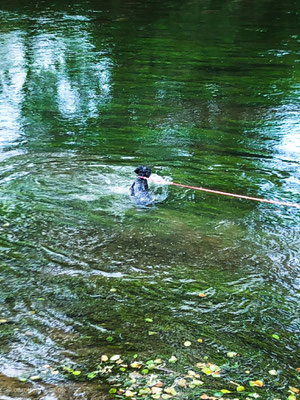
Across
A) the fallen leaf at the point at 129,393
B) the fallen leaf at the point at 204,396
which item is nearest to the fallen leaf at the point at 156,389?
the fallen leaf at the point at 129,393

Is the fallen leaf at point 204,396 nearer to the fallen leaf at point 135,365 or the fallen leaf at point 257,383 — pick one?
the fallen leaf at point 257,383

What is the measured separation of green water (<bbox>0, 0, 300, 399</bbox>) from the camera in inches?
217

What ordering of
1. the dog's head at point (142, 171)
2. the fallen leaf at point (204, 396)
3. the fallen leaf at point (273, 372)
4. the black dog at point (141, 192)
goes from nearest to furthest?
the fallen leaf at point (204, 396) → the fallen leaf at point (273, 372) → the dog's head at point (142, 171) → the black dog at point (141, 192)

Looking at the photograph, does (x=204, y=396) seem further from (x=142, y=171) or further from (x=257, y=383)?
(x=142, y=171)

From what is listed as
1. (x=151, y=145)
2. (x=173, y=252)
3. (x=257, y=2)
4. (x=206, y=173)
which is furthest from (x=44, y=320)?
(x=257, y=2)

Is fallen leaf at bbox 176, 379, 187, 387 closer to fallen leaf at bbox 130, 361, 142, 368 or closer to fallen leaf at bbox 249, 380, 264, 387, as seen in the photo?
fallen leaf at bbox 130, 361, 142, 368

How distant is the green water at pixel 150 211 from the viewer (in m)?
5.51

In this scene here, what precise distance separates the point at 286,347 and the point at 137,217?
3159mm

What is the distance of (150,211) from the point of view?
8.03 metres

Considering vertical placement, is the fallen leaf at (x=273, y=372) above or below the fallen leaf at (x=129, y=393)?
below

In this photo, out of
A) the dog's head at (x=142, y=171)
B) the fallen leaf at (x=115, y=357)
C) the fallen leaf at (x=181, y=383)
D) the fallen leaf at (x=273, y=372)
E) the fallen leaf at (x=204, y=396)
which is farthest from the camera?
the dog's head at (x=142, y=171)

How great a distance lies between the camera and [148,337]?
17.9 ft

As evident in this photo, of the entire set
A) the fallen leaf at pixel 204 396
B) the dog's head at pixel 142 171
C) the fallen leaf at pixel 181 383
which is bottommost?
the fallen leaf at pixel 181 383

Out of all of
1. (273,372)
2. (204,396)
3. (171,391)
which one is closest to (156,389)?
(171,391)
